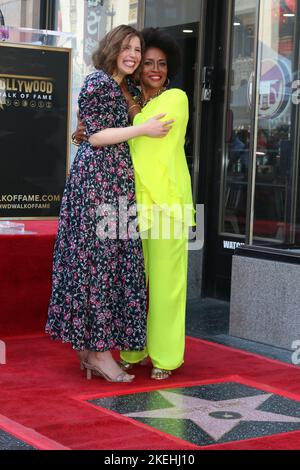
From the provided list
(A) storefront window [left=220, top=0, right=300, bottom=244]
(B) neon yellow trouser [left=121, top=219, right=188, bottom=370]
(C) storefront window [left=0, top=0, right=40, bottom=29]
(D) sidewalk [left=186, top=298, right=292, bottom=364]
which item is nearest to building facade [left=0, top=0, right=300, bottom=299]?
(A) storefront window [left=220, top=0, right=300, bottom=244]

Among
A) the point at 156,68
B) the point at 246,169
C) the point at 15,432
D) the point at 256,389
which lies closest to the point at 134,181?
the point at 156,68

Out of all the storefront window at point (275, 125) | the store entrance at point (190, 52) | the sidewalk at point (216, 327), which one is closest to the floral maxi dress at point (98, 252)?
the sidewalk at point (216, 327)

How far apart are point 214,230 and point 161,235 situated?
2.58 m

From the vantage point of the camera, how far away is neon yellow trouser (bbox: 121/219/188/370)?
4453 mm

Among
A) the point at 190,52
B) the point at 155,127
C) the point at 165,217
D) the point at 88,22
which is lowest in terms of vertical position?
the point at 165,217

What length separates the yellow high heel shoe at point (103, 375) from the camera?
4.42m

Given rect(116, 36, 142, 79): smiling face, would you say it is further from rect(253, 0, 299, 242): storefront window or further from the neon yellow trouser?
rect(253, 0, 299, 242): storefront window

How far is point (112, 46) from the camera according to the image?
4.34 m

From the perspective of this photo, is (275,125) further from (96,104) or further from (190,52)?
(96,104)

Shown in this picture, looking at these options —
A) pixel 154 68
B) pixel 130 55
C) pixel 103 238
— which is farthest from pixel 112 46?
pixel 103 238

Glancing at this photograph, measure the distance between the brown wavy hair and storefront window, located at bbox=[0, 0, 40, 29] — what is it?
4.23 m

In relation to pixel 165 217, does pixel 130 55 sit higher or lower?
higher

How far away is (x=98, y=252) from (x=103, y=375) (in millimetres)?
602

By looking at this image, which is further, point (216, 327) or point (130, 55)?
point (216, 327)
